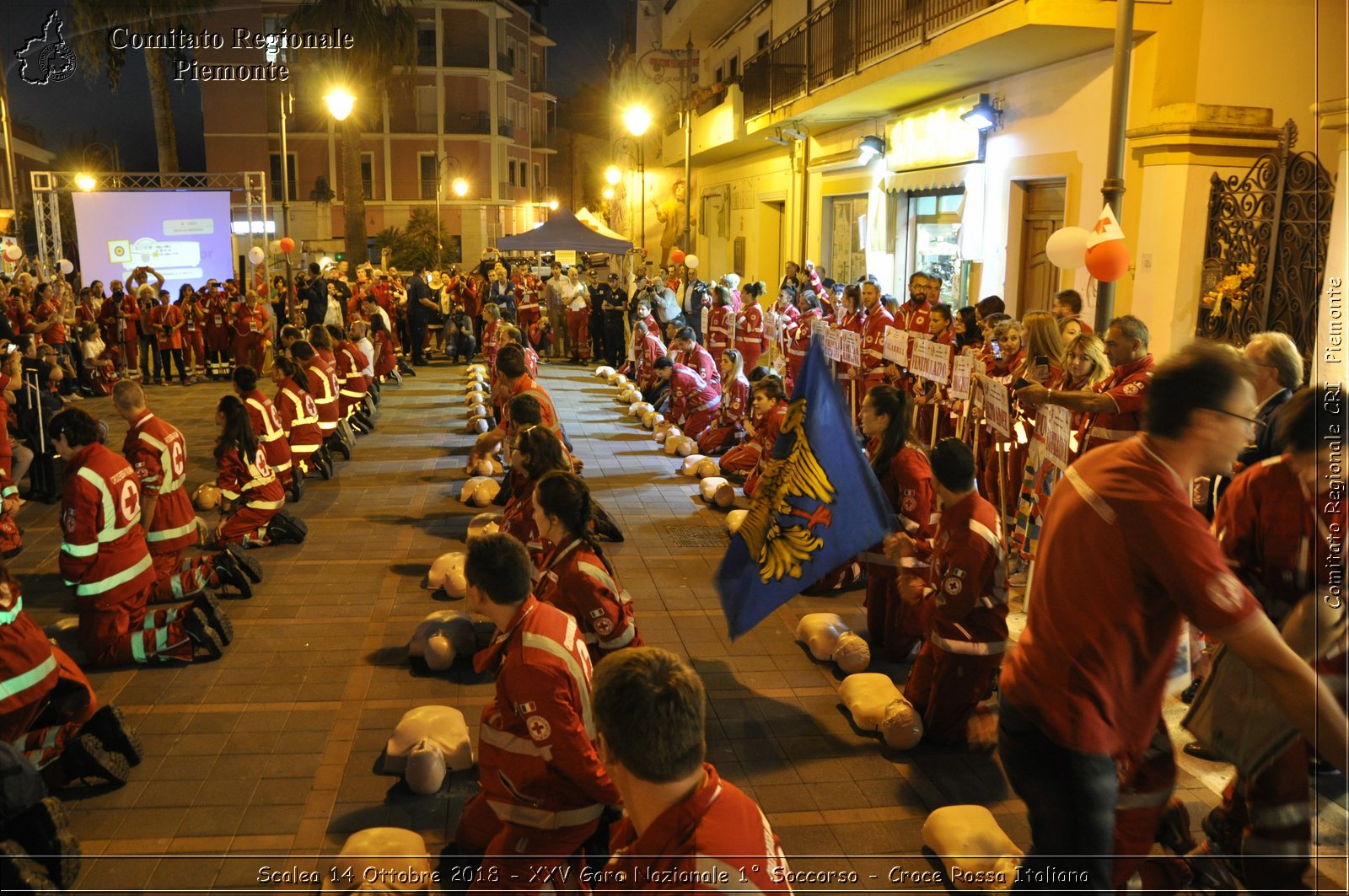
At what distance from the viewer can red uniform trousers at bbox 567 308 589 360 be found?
24062 mm

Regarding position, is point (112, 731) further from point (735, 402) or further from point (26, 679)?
point (735, 402)

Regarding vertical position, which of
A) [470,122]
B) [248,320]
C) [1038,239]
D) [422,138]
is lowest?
[248,320]

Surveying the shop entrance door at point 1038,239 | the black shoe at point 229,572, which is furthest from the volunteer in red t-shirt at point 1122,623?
the shop entrance door at point 1038,239

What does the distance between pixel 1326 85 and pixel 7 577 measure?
39.7 feet

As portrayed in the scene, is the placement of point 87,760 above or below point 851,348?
below

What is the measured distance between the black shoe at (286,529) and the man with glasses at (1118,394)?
6300 millimetres

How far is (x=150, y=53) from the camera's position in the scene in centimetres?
2917

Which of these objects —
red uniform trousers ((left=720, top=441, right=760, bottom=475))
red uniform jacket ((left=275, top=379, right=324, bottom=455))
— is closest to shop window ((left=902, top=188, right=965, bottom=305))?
red uniform trousers ((left=720, top=441, right=760, bottom=475))

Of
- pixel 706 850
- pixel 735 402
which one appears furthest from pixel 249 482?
pixel 706 850

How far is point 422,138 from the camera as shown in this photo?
179ft

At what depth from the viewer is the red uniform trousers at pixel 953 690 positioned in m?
5.59

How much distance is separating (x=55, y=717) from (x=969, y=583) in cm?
455

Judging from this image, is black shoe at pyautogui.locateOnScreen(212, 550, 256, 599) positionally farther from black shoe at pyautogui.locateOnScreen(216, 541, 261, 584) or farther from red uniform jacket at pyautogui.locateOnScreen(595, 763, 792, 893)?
red uniform jacket at pyautogui.locateOnScreen(595, 763, 792, 893)

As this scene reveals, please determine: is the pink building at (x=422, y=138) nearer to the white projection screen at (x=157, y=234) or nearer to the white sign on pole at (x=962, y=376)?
the white projection screen at (x=157, y=234)
